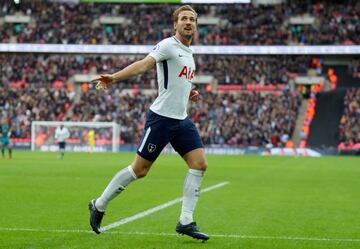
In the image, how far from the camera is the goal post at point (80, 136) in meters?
50.0

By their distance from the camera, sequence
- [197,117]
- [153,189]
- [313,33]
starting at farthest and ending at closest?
[313,33] → [197,117] → [153,189]

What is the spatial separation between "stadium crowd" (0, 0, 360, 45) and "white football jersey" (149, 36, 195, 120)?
1931 inches

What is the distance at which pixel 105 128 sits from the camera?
165 feet

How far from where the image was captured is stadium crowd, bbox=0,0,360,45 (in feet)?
190

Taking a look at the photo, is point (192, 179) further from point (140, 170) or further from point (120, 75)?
point (120, 75)

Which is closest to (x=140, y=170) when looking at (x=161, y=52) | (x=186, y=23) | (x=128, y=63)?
(x=161, y=52)

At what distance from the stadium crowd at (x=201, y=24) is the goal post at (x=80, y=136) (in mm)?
10485

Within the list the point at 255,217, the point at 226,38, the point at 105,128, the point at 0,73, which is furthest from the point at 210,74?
the point at 255,217

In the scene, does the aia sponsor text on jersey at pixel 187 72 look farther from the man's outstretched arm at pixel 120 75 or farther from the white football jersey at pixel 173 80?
the man's outstretched arm at pixel 120 75

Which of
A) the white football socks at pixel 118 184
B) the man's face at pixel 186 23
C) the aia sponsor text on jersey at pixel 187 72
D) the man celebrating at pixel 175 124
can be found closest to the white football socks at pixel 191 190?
the man celebrating at pixel 175 124

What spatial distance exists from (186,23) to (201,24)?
5432 centimetres

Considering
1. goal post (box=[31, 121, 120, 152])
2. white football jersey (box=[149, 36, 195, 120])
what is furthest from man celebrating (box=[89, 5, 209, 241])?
goal post (box=[31, 121, 120, 152])

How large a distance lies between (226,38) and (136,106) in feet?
29.8

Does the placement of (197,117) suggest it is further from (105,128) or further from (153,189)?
(153,189)
